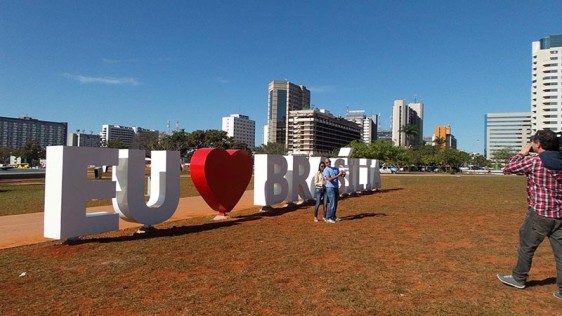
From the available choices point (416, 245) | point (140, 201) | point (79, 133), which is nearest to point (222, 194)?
point (140, 201)

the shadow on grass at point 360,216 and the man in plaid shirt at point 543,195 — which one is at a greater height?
the man in plaid shirt at point 543,195

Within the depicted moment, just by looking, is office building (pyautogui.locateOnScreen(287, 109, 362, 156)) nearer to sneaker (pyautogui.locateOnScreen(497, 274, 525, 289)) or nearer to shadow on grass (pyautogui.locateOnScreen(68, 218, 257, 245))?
shadow on grass (pyautogui.locateOnScreen(68, 218, 257, 245))

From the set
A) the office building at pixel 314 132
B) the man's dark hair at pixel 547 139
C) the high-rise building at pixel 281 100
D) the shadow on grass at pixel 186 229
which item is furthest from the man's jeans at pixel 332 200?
the high-rise building at pixel 281 100

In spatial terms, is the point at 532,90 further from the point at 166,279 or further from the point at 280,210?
the point at 166,279

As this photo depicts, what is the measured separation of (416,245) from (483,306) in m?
3.56

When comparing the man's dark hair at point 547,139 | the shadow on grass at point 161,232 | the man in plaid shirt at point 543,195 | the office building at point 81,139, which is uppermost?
the office building at point 81,139

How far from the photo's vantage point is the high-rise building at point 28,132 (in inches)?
5281

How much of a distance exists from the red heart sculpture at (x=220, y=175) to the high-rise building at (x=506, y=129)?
159m

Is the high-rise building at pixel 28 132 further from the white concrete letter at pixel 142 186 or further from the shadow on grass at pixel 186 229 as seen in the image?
the white concrete letter at pixel 142 186

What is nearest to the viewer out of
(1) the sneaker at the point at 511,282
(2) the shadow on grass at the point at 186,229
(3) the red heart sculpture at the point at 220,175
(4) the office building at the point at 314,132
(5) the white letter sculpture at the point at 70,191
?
(1) the sneaker at the point at 511,282

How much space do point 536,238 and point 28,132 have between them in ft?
541

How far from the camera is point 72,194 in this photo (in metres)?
7.96

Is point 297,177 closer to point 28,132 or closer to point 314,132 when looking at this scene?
point 314,132

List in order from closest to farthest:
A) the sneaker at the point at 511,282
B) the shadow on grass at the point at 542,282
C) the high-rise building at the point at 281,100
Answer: the sneaker at the point at 511,282 < the shadow on grass at the point at 542,282 < the high-rise building at the point at 281,100
